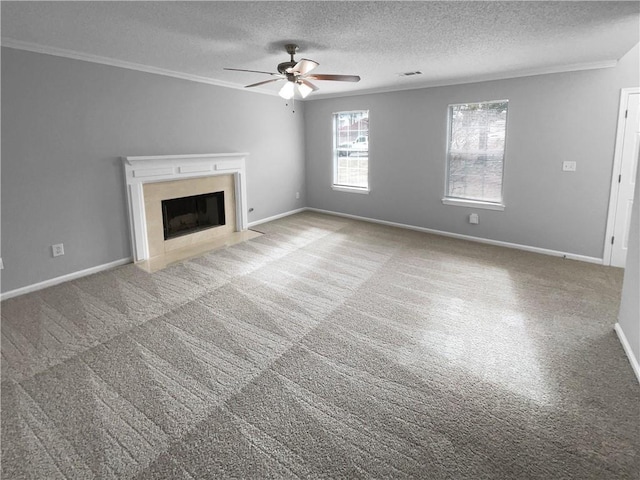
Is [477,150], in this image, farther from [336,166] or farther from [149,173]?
[149,173]

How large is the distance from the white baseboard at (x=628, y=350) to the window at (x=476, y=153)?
8.37 feet

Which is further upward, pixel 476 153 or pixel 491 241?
pixel 476 153

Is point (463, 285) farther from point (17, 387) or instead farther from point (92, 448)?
point (17, 387)

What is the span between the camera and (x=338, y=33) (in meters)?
3.03

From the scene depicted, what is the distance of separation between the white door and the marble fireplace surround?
16.6ft

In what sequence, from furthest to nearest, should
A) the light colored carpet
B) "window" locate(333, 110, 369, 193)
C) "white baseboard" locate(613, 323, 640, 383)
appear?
"window" locate(333, 110, 369, 193) → "white baseboard" locate(613, 323, 640, 383) → the light colored carpet

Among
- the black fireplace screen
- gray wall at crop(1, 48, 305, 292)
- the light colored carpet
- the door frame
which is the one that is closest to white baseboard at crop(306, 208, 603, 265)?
the door frame

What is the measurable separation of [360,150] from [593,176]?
3.55 meters

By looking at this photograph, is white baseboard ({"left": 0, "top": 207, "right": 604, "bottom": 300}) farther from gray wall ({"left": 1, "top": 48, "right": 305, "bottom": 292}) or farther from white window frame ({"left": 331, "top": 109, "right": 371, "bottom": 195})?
white window frame ({"left": 331, "top": 109, "right": 371, "bottom": 195})

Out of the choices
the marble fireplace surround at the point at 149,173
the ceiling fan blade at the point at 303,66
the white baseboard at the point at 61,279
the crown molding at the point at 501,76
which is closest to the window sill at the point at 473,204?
the crown molding at the point at 501,76

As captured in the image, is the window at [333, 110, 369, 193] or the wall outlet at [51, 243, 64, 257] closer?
the wall outlet at [51, 243, 64, 257]

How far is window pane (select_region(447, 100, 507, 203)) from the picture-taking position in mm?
4992

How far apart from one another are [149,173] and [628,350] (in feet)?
16.6

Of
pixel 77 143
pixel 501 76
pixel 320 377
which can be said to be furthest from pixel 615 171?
pixel 77 143
